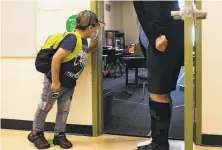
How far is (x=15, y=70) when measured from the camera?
2795mm

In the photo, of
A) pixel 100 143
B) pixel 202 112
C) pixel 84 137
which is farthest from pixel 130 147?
pixel 202 112

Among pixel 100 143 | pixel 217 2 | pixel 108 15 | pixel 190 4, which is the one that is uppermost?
pixel 108 15

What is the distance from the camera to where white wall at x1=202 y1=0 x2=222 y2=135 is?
2.23 metres

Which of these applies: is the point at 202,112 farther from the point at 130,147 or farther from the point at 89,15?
the point at 89,15

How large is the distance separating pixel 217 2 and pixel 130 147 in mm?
1342

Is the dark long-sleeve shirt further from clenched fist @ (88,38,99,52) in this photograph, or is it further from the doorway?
clenched fist @ (88,38,99,52)

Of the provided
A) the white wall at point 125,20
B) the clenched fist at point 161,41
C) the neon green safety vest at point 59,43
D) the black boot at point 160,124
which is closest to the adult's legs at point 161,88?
the black boot at point 160,124

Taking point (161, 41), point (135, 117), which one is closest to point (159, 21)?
point (161, 41)

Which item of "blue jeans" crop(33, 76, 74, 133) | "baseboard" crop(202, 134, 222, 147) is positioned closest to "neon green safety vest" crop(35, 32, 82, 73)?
"blue jeans" crop(33, 76, 74, 133)

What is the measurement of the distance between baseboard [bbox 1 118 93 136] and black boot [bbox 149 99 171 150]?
969 millimetres

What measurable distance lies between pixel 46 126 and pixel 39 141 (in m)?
0.42

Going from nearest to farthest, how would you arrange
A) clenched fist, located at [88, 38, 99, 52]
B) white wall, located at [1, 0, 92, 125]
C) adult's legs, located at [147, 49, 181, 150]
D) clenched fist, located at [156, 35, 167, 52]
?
clenched fist, located at [156, 35, 167, 52], adult's legs, located at [147, 49, 181, 150], clenched fist, located at [88, 38, 99, 52], white wall, located at [1, 0, 92, 125]

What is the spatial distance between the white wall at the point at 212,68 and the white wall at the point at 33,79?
3.29 ft

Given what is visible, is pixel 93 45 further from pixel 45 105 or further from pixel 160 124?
pixel 160 124
